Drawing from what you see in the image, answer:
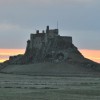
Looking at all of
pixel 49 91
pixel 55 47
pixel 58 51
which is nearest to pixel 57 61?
pixel 58 51

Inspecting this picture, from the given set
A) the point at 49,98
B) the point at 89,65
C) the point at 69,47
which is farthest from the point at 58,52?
the point at 49,98

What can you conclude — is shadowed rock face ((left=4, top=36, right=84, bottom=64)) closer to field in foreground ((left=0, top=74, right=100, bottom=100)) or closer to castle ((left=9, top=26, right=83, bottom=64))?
castle ((left=9, top=26, right=83, bottom=64))

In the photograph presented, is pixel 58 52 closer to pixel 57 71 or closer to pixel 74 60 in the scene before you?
pixel 74 60

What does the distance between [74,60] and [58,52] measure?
10145mm

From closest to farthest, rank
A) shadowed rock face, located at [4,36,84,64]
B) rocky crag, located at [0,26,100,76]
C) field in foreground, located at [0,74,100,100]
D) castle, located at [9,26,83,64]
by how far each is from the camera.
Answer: field in foreground, located at [0,74,100,100] < rocky crag, located at [0,26,100,76] < shadowed rock face, located at [4,36,84,64] < castle, located at [9,26,83,64]

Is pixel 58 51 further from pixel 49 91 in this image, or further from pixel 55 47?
pixel 49 91

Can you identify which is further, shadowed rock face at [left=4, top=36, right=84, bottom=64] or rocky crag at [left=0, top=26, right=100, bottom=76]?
shadowed rock face at [left=4, top=36, right=84, bottom=64]

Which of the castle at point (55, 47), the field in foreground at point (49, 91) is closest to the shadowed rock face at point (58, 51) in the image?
the castle at point (55, 47)

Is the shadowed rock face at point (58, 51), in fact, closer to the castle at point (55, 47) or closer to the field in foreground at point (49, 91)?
the castle at point (55, 47)

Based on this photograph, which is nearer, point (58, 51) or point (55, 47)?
point (58, 51)

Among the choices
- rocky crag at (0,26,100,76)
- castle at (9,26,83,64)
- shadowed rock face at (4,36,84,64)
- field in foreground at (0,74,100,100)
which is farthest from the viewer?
castle at (9,26,83,64)

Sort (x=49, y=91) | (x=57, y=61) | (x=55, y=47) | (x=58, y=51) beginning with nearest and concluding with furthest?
(x=49, y=91), (x=57, y=61), (x=58, y=51), (x=55, y=47)

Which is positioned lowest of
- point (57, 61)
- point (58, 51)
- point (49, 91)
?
point (49, 91)

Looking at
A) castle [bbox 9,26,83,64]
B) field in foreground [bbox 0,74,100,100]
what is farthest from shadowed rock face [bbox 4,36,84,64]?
field in foreground [bbox 0,74,100,100]
